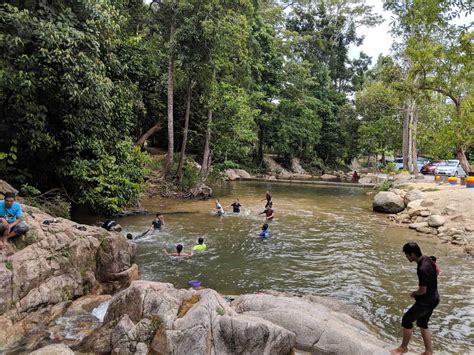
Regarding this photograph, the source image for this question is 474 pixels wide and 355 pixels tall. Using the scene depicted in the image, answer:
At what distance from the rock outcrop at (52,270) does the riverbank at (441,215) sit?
38.1 feet

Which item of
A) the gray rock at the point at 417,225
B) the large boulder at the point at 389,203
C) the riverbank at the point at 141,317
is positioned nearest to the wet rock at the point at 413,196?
the large boulder at the point at 389,203

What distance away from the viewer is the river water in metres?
8.12

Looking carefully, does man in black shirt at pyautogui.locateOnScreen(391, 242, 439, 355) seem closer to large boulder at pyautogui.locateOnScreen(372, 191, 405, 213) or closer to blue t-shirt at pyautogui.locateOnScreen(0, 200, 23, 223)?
blue t-shirt at pyautogui.locateOnScreen(0, 200, 23, 223)

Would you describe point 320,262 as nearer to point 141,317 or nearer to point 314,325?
point 314,325

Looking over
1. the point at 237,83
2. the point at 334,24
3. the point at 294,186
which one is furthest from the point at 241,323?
the point at 334,24

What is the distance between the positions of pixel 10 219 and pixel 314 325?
6.19 meters

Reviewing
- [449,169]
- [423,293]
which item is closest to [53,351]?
[423,293]

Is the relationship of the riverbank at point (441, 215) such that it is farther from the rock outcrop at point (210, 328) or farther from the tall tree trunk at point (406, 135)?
the tall tree trunk at point (406, 135)

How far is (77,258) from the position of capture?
26.1 ft

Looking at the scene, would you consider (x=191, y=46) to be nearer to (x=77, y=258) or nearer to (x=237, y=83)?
(x=237, y=83)

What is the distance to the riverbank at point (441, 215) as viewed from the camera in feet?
46.2

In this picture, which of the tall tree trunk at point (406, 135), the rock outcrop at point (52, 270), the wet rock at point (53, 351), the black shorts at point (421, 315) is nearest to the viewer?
the wet rock at point (53, 351)

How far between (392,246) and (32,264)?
38.3 feet

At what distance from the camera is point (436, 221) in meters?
15.6
